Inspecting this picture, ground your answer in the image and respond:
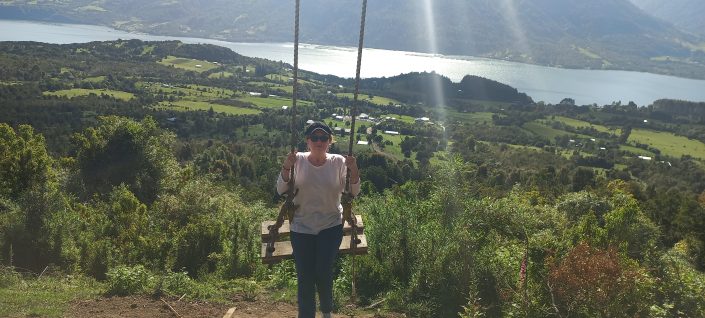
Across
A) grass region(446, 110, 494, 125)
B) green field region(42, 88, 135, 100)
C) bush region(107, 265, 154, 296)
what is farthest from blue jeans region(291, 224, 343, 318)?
grass region(446, 110, 494, 125)

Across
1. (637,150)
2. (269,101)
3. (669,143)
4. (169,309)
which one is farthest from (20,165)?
(669,143)

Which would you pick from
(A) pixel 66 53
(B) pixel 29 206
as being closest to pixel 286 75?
(A) pixel 66 53

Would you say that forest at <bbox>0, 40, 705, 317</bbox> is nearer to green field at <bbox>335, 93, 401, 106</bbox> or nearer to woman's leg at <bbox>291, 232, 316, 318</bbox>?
woman's leg at <bbox>291, 232, 316, 318</bbox>

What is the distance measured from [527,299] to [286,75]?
11866cm

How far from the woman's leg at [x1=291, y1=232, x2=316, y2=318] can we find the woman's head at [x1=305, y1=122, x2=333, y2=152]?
0.72 meters

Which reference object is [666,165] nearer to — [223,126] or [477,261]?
[223,126]

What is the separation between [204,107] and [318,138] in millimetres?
74812

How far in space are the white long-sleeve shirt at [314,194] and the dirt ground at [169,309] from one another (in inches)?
76.0

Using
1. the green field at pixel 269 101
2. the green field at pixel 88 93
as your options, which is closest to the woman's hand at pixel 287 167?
the green field at pixel 88 93

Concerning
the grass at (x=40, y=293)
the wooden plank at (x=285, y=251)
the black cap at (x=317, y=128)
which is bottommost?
the grass at (x=40, y=293)

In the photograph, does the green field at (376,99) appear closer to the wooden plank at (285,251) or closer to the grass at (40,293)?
the grass at (40,293)

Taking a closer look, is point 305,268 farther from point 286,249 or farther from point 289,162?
point 286,249

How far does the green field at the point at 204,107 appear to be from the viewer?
72250 millimetres

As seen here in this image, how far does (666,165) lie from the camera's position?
60.8 metres
